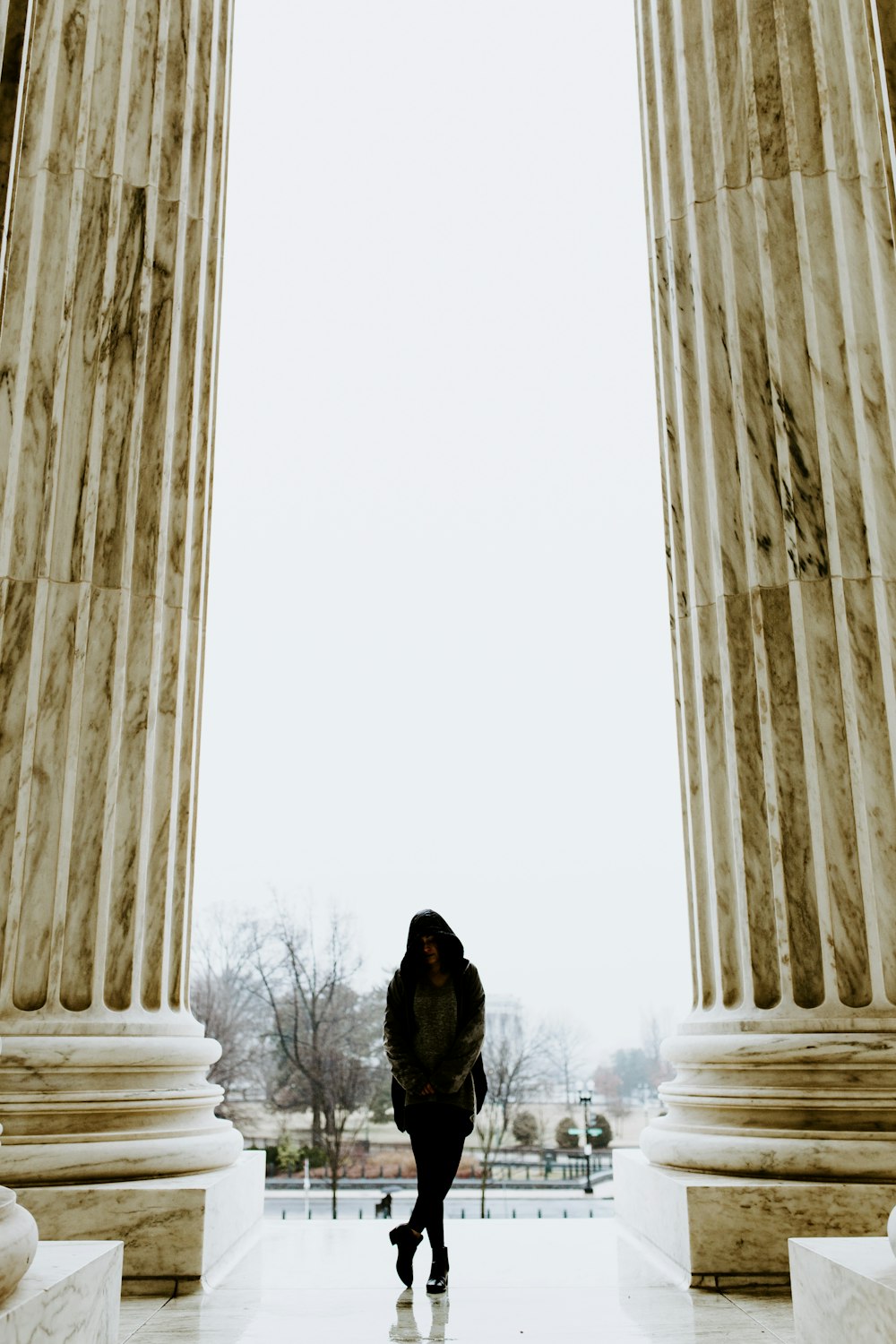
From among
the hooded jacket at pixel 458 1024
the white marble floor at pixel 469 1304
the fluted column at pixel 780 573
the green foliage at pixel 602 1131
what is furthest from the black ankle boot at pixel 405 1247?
the green foliage at pixel 602 1131

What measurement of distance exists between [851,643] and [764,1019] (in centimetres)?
690

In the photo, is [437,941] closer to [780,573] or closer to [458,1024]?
[458,1024]

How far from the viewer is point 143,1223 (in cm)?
1945

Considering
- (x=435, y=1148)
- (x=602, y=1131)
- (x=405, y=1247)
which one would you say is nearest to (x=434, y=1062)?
(x=435, y=1148)

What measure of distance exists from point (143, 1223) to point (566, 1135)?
114 metres

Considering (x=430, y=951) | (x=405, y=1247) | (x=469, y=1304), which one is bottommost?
(x=469, y=1304)

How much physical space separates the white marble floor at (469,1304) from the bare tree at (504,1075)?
333ft

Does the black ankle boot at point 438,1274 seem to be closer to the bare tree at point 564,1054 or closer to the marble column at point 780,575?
the marble column at point 780,575

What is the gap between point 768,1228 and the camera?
19109 millimetres

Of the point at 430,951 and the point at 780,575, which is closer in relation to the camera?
the point at 430,951

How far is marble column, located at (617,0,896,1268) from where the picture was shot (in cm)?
2042

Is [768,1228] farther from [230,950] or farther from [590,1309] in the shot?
[230,950]

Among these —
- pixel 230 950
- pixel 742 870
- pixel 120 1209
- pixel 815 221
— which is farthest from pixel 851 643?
pixel 230 950

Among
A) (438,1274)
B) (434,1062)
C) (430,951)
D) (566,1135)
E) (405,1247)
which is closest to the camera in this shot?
(405,1247)
